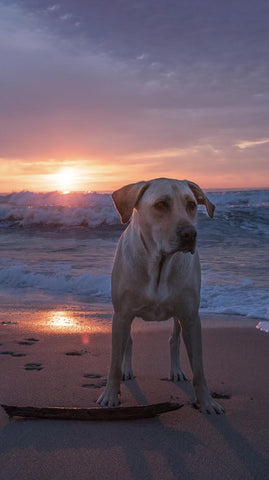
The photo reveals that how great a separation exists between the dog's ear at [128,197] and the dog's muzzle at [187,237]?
0.48 meters

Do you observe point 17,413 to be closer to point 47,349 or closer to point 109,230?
point 47,349

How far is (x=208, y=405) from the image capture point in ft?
12.0

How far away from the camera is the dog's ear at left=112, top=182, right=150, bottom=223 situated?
3537 mm

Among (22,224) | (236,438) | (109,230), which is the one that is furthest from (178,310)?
(22,224)

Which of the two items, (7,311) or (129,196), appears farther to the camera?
(7,311)

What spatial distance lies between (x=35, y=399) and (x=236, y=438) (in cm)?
158

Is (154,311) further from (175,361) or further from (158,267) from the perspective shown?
(175,361)

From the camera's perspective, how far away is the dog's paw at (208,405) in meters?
3.64

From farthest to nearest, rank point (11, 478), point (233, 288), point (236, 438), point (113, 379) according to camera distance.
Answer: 1. point (233, 288)
2. point (113, 379)
3. point (236, 438)
4. point (11, 478)

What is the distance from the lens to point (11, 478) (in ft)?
8.57

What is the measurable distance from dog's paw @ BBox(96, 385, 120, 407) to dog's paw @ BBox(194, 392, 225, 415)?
623mm

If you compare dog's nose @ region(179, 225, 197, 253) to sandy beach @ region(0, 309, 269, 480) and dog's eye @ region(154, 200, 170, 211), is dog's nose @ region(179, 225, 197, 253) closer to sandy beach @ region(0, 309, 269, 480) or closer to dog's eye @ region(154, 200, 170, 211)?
dog's eye @ region(154, 200, 170, 211)

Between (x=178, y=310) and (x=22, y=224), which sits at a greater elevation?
(x=178, y=310)

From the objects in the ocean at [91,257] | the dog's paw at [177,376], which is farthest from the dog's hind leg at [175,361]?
the ocean at [91,257]
